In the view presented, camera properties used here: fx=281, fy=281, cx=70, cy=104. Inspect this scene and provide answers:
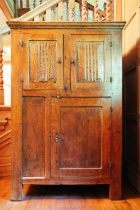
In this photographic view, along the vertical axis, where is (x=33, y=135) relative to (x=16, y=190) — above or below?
above

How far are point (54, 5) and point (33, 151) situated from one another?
180cm

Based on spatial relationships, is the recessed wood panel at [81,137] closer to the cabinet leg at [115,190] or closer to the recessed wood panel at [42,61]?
the cabinet leg at [115,190]

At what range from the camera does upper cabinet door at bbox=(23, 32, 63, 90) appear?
236cm

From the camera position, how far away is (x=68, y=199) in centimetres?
234

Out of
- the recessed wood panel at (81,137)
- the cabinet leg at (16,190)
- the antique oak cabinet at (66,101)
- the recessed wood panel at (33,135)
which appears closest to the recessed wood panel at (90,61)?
the antique oak cabinet at (66,101)

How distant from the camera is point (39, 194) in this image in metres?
2.49

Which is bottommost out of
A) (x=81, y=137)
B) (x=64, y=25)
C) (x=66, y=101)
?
(x=81, y=137)

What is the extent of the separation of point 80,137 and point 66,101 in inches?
12.9

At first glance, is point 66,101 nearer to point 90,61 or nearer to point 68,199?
point 90,61

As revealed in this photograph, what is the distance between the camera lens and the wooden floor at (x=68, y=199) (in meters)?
2.15

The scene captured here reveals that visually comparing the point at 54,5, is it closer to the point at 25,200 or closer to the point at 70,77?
the point at 70,77

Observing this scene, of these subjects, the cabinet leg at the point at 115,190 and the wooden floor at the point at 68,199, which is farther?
the cabinet leg at the point at 115,190

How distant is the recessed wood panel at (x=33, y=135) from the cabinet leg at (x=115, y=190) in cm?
60

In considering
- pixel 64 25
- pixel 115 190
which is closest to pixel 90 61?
pixel 64 25
